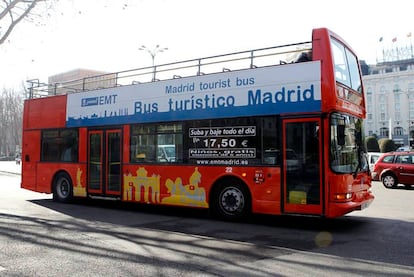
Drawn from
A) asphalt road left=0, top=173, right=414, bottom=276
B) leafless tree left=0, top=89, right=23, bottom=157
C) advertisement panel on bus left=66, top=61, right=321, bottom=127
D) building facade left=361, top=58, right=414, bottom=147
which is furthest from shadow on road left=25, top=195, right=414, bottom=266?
building facade left=361, top=58, right=414, bottom=147

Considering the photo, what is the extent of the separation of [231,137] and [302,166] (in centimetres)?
191

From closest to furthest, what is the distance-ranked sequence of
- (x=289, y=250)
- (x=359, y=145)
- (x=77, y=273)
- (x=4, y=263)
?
(x=77, y=273) < (x=4, y=263) < (x=289, y=250) < (x=359, y=145)

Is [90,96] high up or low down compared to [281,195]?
up

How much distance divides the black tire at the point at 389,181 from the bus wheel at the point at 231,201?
11892mm

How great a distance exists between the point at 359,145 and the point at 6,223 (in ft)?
26.7

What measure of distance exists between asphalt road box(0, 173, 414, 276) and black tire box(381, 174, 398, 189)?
8.14m

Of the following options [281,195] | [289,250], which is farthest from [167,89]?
[289,250]

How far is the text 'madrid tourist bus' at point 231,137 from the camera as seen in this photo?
27.7 feet

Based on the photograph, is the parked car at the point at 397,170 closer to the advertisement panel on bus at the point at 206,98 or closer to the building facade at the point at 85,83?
the advertisement panel on bus at the point at 206,98

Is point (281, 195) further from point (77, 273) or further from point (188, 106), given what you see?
point (77, 273)

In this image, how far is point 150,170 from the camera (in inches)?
441

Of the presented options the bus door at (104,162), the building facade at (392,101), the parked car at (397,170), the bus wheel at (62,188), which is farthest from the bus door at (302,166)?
the building facade at (392,101)

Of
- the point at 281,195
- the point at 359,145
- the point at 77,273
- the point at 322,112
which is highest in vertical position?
the point at 322,112

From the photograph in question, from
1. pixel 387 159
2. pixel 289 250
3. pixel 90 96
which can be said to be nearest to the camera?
pixel 289 250
